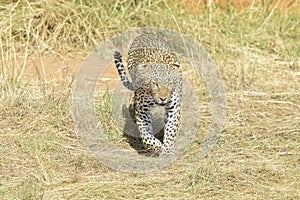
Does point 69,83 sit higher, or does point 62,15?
point 62,15

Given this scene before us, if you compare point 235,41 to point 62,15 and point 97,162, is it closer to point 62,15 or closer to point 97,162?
point 62,15

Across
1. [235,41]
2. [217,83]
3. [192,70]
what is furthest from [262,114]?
[235,41]

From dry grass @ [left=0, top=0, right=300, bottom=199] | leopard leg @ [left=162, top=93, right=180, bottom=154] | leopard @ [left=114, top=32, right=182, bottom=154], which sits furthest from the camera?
leopard leg @ [left=162, top=93, right=180, bottom=154]

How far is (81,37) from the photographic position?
7.22 meters

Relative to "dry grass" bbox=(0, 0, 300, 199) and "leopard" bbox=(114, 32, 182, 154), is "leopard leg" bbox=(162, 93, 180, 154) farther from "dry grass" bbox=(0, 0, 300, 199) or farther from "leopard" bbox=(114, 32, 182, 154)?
"dry grass" bbox=(0, 0, 300, 199)

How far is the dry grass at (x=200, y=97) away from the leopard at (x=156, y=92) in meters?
0.21

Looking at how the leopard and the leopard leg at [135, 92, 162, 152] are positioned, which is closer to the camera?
the leopard

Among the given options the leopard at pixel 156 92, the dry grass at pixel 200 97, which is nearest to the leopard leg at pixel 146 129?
the leopard at pixel 156 92

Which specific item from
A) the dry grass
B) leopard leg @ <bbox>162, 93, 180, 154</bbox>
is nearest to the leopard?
leopard leg @ <bbox>162, 93, 180, 154</bbox>

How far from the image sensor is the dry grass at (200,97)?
4.30 metres

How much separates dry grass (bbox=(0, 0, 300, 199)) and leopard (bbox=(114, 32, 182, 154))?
213mm

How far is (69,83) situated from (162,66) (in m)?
1.54

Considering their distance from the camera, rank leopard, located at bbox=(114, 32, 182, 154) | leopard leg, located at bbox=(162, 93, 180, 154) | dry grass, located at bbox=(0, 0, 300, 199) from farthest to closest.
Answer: leopard leg, located at bbox=(162, 93, 180, 154) < leopard, located at bbox=(114, 32, 182, 154) < dry grass, located at bbox=(0, 0, 300, 199)

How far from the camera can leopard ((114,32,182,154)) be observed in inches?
178
